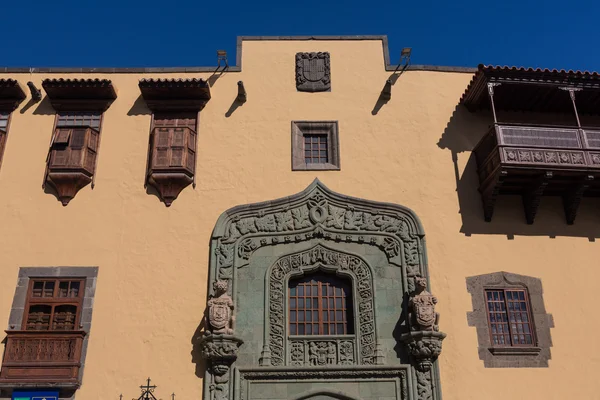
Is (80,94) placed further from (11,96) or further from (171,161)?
(171,161)

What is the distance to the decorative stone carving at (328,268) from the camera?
489 inches

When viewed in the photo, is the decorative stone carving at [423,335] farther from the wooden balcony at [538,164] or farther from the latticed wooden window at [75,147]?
the latticed wooden window at [75,147]

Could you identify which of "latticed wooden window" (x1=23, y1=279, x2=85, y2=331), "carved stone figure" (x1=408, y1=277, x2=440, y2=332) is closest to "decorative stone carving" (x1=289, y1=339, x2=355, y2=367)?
"carved stone figure" (x1=408, y1=277, x2=440, y2=332)

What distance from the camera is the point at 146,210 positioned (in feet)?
45.6

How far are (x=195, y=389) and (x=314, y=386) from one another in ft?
8.56

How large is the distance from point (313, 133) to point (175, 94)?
3876 mm

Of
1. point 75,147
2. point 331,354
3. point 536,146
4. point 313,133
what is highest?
point 313,133

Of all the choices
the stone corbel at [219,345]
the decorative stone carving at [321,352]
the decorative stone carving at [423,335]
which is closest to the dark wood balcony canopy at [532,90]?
the decorative stone carving at [423,335]

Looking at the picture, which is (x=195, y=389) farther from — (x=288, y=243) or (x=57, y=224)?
(x=57, y=224)

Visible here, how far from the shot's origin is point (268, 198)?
554 inches

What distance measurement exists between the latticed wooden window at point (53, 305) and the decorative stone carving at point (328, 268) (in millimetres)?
4517

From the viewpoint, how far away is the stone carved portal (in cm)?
1212

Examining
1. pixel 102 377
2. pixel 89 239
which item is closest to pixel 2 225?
pixel 89 239

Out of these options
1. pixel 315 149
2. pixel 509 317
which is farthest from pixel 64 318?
pixel 509 317
